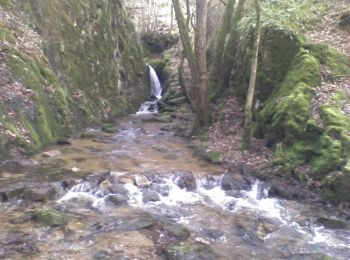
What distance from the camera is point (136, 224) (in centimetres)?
711

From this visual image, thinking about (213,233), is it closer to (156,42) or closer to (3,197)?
(3,197)

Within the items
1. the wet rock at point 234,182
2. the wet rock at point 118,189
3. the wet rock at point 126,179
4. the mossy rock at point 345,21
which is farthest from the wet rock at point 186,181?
the mossy rock at point 345,21

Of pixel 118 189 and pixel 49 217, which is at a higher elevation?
pixel 118 189

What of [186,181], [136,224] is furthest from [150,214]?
[186,181]

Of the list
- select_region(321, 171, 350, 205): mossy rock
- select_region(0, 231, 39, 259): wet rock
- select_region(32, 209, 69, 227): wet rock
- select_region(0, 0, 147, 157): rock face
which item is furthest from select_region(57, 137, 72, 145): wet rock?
select_region(321, 171, 350, 205): mossy rock

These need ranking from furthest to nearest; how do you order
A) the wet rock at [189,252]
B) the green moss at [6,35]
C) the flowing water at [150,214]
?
the green moss at [6,35] → the flowing water at [150,214] → the wet rock at [189,252]

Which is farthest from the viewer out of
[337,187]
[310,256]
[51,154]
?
[51,154]

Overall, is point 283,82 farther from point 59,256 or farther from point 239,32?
point 59,256

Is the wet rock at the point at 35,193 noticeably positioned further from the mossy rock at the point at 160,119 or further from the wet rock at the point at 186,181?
the mossy rock at the point at 160,119

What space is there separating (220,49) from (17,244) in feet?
36.2

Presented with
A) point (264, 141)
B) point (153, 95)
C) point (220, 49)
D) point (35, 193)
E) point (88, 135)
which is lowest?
point (35, 193)

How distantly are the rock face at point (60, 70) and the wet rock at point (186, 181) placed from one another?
12.8 feet

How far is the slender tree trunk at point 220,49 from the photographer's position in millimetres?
15438

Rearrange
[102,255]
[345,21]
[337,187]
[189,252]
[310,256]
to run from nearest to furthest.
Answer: [102,255]
[189,252]
[310,256]
[337,187]
[345,21]
